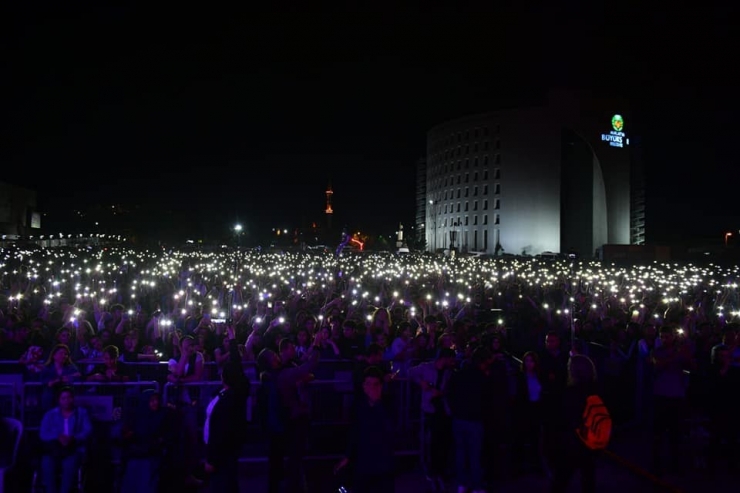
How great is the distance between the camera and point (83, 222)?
96000mm

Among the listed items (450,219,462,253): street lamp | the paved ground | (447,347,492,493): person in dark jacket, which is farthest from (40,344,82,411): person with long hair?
(450,219,462,253): street lamp

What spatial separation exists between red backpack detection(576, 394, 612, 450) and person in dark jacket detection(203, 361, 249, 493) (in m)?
3.28

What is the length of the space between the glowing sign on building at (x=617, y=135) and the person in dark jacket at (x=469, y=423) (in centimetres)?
9415

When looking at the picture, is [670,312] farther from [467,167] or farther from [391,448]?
[467,167]

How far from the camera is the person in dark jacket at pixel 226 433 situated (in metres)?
5.70

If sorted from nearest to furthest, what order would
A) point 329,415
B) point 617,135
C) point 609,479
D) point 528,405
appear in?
1. point 609,479
2. point 528,405
3. point 329,415
4. point 617,135

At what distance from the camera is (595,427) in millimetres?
5746

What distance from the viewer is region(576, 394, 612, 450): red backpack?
574cm

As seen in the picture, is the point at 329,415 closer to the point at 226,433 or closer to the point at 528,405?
the point at 528,405

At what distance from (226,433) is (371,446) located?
1.39 m

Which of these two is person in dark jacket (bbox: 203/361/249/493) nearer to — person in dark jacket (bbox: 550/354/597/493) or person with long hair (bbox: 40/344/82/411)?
person with long hair (bbox: 40/344/82/411)

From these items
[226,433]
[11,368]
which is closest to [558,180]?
[11,368]

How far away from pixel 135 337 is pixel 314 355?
10.6 feet

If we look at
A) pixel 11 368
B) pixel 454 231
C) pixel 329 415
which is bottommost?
pixel 329 415
